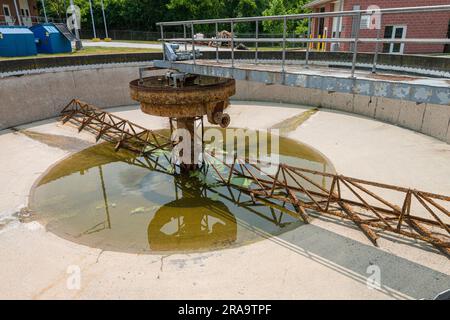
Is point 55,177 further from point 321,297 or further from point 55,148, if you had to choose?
point 321,297

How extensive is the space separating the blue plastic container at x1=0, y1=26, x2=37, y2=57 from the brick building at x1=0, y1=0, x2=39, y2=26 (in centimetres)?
A: 1419

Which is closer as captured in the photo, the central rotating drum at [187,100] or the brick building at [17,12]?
the central rotating drum at [187,100]

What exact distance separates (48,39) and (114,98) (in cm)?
793

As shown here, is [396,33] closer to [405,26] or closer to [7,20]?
[405,26]

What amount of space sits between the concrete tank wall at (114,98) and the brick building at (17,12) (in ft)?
62.5

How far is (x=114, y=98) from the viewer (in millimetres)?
23391

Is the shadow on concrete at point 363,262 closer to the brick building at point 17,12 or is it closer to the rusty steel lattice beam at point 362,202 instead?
the rusty steel lattice beam at point 362,202

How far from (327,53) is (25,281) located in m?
22.9

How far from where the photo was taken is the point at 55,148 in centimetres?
1638

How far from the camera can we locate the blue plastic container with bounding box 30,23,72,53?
2509 centimetres

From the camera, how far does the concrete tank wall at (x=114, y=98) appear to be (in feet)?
57.4

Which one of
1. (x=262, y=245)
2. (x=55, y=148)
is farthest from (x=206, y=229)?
(x=55, y=148)

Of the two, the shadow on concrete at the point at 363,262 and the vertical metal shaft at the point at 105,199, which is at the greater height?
the shadow on concrete at the point at 363,262

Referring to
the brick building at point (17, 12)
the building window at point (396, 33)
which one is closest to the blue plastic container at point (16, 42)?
the brick building at point (17, 12)
